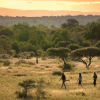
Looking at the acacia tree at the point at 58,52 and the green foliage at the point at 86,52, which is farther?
the acacia tree at the point at 58,52

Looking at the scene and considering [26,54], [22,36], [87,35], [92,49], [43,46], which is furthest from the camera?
[22,36]

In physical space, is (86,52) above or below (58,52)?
above

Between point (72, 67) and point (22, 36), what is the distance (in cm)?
7544

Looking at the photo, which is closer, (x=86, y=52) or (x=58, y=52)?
Result: (x=86, y=52)

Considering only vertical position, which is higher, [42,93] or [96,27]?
[96,27]

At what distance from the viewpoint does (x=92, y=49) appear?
4641 centimetres

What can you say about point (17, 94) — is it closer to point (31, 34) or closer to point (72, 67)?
point (72, 67)

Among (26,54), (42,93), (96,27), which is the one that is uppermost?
(96,27)

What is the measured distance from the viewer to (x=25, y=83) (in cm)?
1641

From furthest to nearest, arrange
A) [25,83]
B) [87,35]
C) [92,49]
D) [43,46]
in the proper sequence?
[43,46] < [87,35] < [92,49] < [25,83]

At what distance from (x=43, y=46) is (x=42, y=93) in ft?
287

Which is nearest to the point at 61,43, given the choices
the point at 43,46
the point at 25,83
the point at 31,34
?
the point at 43,46

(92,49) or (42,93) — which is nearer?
(42,93)

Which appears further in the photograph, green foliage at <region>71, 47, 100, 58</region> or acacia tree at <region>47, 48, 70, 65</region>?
acacia tree at <region>47, 48, 70, 65</region>
